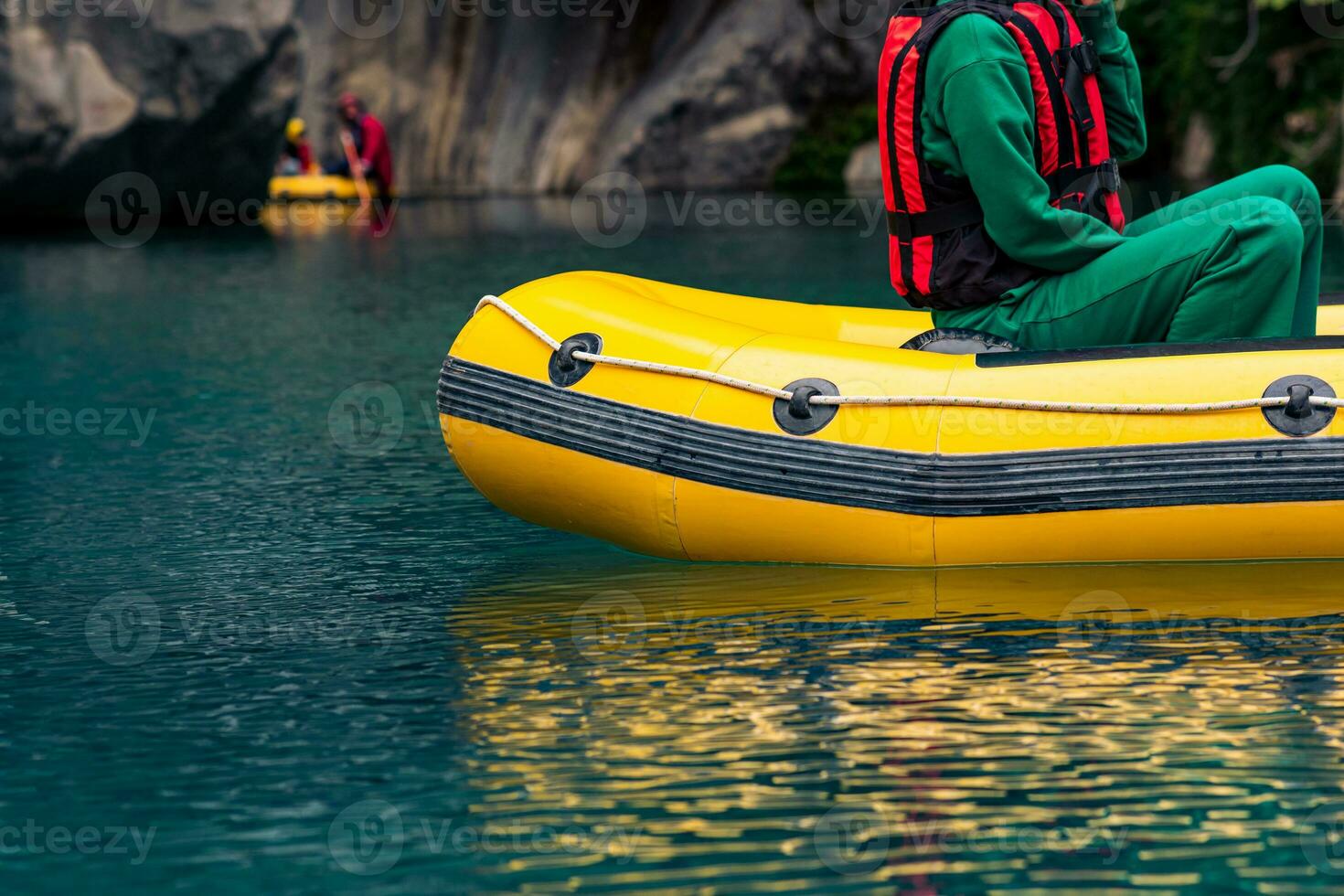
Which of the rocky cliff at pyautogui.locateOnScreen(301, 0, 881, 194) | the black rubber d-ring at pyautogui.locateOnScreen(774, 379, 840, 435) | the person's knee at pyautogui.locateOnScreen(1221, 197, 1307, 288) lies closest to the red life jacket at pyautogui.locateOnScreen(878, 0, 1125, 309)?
the person's knee at pyautogui.locateOnScreen(1221, 197, 1307, 288)

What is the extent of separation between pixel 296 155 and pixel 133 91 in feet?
10.0

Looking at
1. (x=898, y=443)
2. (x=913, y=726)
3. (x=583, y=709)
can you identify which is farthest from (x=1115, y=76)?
(x=583, y=709)

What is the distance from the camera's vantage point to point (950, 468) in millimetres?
3867

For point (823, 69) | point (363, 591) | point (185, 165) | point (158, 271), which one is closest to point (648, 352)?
point (363, 591)

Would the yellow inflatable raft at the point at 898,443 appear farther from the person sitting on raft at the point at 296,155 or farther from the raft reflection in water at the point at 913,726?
the person sitting on raft at the point at 296,155

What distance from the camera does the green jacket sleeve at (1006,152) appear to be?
12.9ft

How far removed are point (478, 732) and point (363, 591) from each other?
101 cm

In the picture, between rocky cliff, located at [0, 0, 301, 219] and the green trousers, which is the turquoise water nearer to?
the green trousers

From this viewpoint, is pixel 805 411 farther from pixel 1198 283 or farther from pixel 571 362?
pixel 1198 283

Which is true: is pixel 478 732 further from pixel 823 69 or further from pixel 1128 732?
pixel 823 69

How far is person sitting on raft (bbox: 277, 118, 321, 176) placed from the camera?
726 inches

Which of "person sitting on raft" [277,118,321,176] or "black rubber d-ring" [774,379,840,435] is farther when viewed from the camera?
"person sitting on raft" [277,118,321,176]

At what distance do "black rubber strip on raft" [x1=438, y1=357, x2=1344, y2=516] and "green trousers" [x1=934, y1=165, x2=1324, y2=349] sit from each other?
0.34m

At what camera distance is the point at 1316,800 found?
8.77 feet
